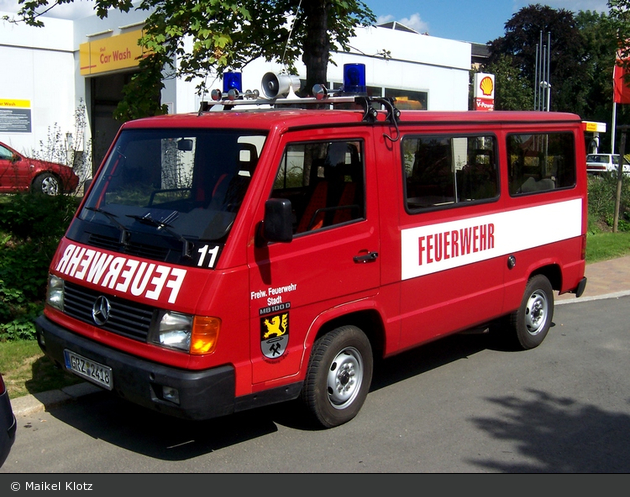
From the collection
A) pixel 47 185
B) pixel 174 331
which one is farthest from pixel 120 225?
pixel 47 185

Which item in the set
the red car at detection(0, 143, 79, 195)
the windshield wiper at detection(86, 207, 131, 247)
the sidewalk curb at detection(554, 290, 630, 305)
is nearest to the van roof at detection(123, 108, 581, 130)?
the windshield wiper at detection(86, 207, 131, 247)

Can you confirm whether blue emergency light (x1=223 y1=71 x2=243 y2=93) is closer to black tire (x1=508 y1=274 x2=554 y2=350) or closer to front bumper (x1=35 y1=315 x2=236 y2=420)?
front bumper (x1=35 y1=315 x2=236 y2=420)

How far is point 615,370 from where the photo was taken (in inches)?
270

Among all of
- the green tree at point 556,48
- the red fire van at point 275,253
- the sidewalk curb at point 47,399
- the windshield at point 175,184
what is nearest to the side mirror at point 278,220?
the red fire van at point 275,253

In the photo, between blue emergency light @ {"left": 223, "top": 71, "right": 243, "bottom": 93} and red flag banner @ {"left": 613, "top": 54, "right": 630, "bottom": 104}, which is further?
red flag banner @ {"left": 613, "top": 54, "right": 630, "bottom": 104}

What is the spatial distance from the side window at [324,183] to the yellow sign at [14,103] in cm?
1917

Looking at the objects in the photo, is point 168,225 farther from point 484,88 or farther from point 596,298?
point 484,88

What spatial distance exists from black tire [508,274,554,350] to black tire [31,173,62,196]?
585 cm

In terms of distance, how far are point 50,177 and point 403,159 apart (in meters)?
5.72

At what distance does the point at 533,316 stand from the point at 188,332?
14.6 ft

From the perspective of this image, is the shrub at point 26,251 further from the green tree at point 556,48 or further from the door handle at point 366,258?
the green tree at point 556,48

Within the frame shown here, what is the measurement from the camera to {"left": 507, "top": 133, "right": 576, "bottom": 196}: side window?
690cm

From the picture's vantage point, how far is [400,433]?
5.25 meters

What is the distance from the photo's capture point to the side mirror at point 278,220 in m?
4.37
